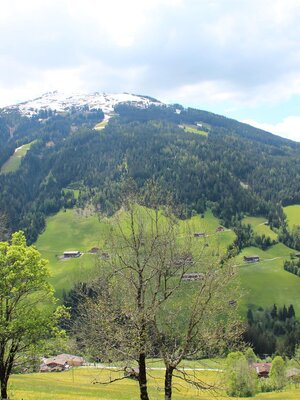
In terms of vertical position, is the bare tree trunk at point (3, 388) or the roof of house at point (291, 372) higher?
the bare tree trunk at point (3, 388)

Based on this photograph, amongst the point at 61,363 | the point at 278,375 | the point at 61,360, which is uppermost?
the point at 278,375

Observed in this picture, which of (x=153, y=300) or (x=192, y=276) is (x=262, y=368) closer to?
(x=192, y=276)

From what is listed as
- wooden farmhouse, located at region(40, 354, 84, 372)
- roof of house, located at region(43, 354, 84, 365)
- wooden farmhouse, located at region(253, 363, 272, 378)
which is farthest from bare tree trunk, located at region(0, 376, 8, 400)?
wooden farmhouse, located at region(253, 363, 272, 378)

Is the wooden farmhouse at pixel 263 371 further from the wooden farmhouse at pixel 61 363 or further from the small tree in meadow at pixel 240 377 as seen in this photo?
the wooden farmhouse at pixel 61 363

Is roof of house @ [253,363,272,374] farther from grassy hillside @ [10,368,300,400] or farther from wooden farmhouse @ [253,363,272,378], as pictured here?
grassy hillside @ [10,368,300,400]

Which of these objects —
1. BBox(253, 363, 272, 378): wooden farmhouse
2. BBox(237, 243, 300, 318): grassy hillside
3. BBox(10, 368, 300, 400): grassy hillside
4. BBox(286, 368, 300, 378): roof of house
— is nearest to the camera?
BBox(10, 368, 300, 400): grassy hillside

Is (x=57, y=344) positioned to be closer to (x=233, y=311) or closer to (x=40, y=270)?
(x=40, y=270)

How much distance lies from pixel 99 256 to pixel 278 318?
6196 inches

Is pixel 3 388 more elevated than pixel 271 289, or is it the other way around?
pixel 3 388

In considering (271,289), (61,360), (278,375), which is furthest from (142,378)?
(271,289)

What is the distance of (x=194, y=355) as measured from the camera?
824 inches

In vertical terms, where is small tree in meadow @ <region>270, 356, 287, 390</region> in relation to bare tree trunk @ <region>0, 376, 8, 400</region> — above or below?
below

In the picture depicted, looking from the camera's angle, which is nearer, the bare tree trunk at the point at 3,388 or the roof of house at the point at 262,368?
the bare tree trunk at the point at 3,388

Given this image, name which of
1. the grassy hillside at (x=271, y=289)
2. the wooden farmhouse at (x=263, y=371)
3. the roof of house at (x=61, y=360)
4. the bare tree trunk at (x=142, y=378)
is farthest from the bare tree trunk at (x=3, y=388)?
the grassy hillside at (x=271, y=289)
